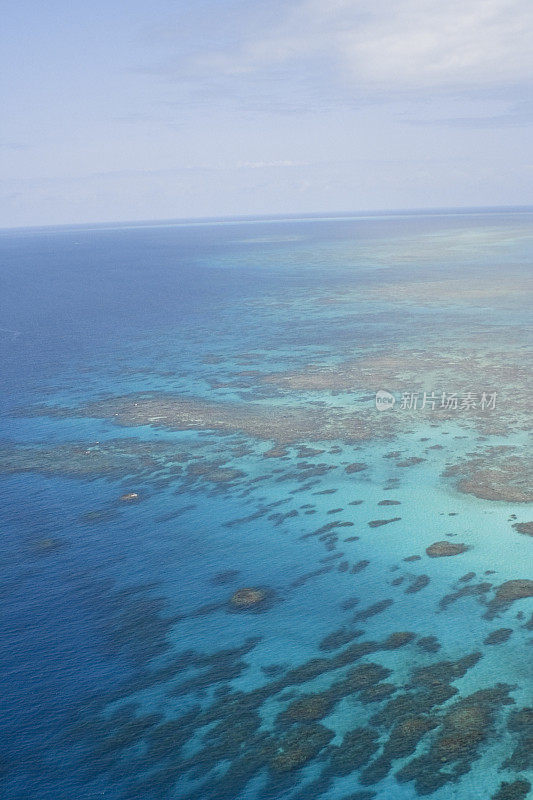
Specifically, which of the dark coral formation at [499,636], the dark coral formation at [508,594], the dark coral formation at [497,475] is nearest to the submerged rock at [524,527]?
the dark coral formation at [497,475]

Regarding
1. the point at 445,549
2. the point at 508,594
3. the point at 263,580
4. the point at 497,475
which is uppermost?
the point at 497,475

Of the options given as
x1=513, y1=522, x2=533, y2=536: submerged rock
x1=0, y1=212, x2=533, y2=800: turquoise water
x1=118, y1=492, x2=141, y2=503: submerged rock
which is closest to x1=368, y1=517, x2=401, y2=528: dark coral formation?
x1=0, y1=212, x2=533, y2=800: turquoise water

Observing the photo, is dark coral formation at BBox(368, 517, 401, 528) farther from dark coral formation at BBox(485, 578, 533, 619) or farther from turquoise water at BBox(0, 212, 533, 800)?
dark coral formation at BBox(485, 578, 533, 619)

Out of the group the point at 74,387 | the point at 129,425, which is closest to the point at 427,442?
the point at 129,425

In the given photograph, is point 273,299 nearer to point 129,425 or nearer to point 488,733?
point 129,425

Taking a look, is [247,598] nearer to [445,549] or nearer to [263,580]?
[263,580]

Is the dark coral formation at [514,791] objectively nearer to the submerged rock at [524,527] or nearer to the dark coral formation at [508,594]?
the dark coral formation at [508,594]

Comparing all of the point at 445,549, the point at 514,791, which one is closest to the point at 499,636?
the point at 445,549

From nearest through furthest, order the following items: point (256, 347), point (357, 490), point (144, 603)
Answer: point (144, 603)
point (357, 490)
point (256, 347)
